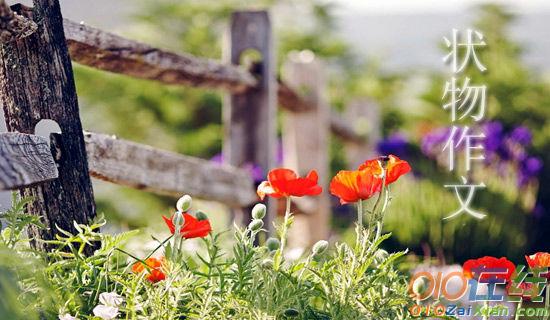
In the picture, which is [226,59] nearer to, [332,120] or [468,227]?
[468,227]

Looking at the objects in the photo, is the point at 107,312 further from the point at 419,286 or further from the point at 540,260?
the point at 540,260

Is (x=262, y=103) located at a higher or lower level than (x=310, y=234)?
higher

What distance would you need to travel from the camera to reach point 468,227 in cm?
392

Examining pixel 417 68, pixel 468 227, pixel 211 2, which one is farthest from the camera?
pixel 417 68

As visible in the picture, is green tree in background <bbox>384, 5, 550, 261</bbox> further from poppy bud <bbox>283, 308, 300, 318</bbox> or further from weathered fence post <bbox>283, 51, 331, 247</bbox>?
poppy bud <bbox>283, 308, 300, 318</bbox>

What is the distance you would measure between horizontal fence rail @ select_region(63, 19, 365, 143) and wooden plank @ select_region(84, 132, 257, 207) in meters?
0.20


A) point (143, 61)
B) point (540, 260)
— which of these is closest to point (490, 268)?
point (540, 260)

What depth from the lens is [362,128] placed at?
6.62 metres

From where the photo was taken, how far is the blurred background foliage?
4.01 meters

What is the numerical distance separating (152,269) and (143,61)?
42.2 inches

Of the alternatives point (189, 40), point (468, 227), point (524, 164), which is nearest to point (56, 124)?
point (468, 227)

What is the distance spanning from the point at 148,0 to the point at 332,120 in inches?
162

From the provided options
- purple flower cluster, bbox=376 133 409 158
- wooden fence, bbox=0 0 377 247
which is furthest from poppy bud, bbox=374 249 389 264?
purple flower cluster, bbox=376 133 409 158

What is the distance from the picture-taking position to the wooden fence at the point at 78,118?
165cm
